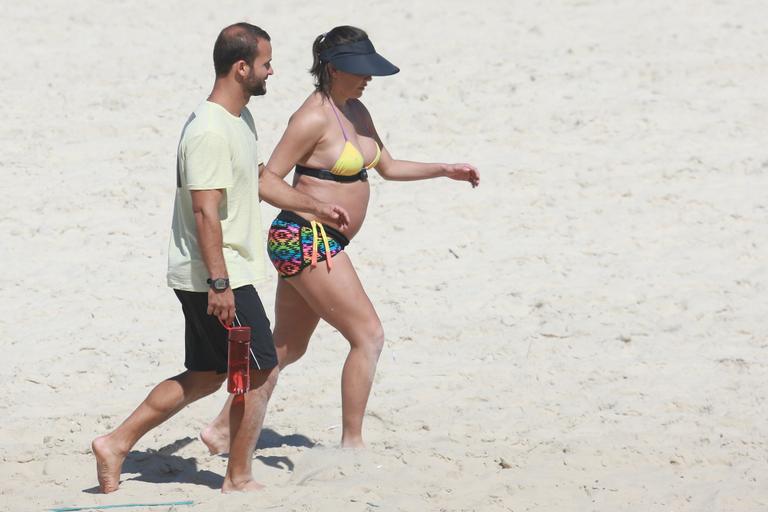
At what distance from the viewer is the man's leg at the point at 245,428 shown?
5.10 meters

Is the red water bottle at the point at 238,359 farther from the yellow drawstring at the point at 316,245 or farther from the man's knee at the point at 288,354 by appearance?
the man's knee at the point at 288,354

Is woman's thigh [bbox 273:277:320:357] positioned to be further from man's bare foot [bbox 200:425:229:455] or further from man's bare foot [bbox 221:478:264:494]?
man's bare foot [bbox 221:478:264:494]

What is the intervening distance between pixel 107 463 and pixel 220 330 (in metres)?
0.75

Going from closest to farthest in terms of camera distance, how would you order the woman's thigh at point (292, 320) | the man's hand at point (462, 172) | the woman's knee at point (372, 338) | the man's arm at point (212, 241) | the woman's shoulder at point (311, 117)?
1. the man's arm at point (212, 241)
2. the woman's shoulder at point (311, 117)
3. the woman's knee at point (372, 338)
4. the woman's thigh at point (292, 320)
5. the man's hand at point (462, 172)

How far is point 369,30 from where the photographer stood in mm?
11891

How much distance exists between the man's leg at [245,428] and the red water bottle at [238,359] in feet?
0.43

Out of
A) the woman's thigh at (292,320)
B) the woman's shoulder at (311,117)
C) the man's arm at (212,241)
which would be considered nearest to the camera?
the man's arm at (212,241)

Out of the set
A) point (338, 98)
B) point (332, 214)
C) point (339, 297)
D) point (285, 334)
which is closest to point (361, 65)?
point (338, 98)

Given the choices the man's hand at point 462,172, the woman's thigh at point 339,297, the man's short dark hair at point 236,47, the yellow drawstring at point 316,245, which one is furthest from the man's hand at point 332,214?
the man's hand at point 462,172

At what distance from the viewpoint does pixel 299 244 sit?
5555 mm

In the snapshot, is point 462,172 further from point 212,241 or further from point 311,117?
point 212,241

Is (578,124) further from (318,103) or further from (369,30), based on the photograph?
(318,103)

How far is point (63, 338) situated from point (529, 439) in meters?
2.94

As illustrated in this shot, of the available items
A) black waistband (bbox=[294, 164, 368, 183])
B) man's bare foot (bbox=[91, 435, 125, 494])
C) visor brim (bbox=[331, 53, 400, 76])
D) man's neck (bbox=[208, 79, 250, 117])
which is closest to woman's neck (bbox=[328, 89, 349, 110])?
visor brim (bbox=[331, 53, 400, 76])
